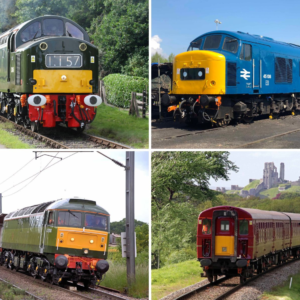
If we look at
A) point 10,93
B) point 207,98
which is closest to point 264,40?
point 207,98

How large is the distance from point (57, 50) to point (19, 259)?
7.99 metres

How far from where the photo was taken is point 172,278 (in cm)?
1478

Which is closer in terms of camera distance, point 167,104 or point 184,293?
point 184,293

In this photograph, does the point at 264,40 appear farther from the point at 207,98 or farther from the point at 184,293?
the point at 184,293

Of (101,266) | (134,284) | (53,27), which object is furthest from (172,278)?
(53,27)

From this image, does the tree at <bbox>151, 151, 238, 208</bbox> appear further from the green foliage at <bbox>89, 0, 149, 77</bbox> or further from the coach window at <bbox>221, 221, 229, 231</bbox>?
the green foliage at <bbox>89, 0, 149, 77</bbox>

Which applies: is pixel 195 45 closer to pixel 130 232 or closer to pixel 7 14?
pixel 130 232

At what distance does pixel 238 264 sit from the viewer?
485 inches

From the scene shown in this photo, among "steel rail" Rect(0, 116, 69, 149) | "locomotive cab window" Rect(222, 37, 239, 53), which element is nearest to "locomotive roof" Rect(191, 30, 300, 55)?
"locomotive cab window" Rect(222, 37, 239, 53)

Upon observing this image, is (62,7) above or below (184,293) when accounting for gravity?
above

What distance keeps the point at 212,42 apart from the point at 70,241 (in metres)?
9.78

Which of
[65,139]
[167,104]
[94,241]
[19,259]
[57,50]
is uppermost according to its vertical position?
[57,50]

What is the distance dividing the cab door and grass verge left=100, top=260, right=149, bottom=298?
235 cm

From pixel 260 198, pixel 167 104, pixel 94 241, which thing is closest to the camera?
pixel 94 241
